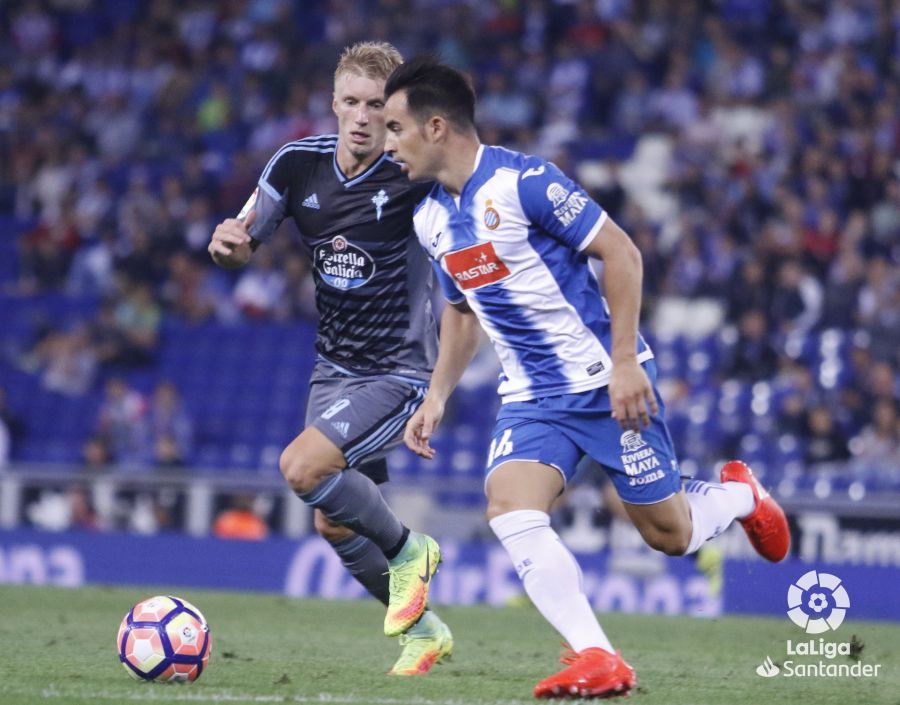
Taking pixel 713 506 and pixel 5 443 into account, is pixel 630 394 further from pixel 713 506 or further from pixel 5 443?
pixel 5 443

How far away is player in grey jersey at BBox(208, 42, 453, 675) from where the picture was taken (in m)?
6.71

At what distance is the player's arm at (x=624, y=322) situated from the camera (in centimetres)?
548

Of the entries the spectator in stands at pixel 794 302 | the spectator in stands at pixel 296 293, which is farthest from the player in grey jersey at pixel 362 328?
the spectator in stands at pixel 296 293

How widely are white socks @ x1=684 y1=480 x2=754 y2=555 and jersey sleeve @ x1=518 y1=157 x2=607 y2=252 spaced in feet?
4.03

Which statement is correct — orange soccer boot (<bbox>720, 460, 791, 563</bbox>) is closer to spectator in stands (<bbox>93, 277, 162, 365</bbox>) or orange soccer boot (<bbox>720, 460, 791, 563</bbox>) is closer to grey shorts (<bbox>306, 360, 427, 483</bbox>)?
grey shorts (<bbox>306, 360, 427, 483</bbox>)

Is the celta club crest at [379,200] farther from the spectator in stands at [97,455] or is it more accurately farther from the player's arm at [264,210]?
the spectator in stands at [97,455]

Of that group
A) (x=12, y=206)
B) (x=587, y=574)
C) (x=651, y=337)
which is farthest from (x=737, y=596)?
(x=12, y=206)

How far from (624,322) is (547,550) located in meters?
0.84

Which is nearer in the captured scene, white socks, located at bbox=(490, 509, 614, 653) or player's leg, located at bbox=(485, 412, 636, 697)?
player's leg, located at bbox=(485, 412, 636, 697)

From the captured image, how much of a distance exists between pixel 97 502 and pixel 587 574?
4270 mm

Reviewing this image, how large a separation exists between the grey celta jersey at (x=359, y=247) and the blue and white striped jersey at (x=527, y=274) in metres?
0.93

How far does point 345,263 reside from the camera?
6.99 metres

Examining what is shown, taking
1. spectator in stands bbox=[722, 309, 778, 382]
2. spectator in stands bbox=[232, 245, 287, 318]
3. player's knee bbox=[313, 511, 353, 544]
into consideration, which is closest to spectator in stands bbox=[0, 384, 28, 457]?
spectator in stands bbox=[232, 245, 287, 318]

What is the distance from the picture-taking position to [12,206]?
21109 millimetres
